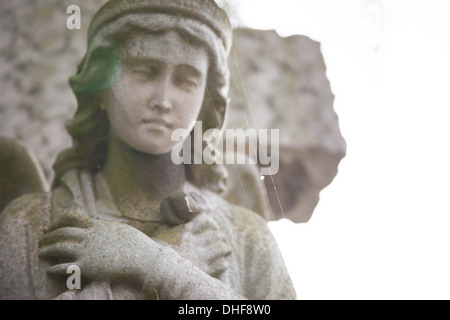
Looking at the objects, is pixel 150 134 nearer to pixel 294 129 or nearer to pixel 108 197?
pixel 108 197

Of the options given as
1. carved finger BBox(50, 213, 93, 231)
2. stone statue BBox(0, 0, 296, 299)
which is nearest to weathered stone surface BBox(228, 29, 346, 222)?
stone statue BBox(0, 0, 296, 299)

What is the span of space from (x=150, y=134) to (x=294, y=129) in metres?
1.89

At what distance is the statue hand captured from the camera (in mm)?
1820

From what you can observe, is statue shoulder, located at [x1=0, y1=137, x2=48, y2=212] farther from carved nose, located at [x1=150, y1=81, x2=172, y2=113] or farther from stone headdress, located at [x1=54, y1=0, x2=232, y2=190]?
carved nose, located at [x1=150, y1=81, x2=172, y2=113]

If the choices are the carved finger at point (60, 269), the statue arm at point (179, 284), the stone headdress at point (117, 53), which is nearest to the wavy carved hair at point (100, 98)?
the stone headdress at point (117, 53)

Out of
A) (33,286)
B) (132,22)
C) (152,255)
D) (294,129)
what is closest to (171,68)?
(132,22)

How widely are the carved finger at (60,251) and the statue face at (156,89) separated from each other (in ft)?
1.57

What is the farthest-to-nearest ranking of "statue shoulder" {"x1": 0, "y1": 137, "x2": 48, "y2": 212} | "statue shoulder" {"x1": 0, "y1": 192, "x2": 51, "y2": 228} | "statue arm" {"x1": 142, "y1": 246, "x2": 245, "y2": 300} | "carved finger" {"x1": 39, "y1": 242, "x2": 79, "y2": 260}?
1. "statue shoulder" {"x1": 0, "y1": 137, "x2": 48, "y2": 212}
2. "statue shoulder" {"x1": 0, "y1": 192, "x2": 51, "y2": 228}
3. "carved finger" {"x1": 39, "y1": 242, "x2": 79, "y2": 260}
4. "statue arm" {"x1": 142, "y1": 246, "x2": 245, "y2": 300}

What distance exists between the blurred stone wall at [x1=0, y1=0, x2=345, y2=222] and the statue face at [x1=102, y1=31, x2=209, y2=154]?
1490mm

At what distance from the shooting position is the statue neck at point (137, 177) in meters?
2.31

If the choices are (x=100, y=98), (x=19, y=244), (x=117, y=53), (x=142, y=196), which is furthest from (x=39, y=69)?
(x=19, y=244)

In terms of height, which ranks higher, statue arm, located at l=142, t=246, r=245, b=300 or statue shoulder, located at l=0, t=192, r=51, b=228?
statue shoulder, located at l=0, t=192, r=51, b=228

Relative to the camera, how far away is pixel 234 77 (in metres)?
3.14

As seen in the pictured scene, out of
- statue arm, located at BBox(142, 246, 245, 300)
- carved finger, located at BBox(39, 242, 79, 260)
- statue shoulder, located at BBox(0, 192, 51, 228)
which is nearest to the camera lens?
statue arm, located at BBox(142, 246, 245, 300)
